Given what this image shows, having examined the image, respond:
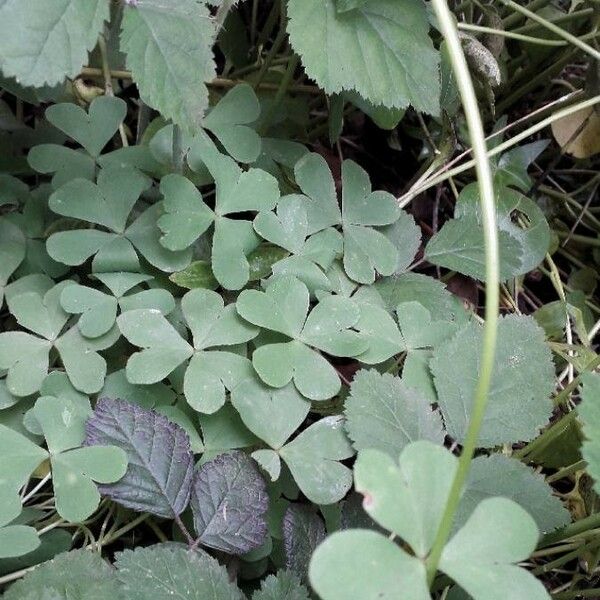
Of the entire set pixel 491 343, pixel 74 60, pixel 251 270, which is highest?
pixel 74 60

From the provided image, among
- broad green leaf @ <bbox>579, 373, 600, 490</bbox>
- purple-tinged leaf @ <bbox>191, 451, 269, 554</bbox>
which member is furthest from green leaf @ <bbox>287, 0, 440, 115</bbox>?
purple-tinged leaf @ <bbox>191, 451, 269, 554</bbox>

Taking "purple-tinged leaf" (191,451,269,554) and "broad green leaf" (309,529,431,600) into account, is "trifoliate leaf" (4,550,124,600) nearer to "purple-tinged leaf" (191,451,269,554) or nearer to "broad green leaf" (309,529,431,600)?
"purple-tinged leaf" (191,451,269,554)

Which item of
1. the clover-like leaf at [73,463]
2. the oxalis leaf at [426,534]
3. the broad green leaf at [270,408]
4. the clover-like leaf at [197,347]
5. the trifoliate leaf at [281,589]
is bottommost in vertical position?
the trifoliate leaf at [281,589]

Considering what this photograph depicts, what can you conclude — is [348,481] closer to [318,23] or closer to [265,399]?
[265,399]

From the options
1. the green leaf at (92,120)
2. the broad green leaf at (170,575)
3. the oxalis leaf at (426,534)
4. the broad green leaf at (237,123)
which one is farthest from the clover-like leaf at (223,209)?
the oxalis leaf at (426,534)

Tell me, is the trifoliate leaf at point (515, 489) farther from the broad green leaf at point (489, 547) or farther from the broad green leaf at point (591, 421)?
the broad green leaf at point (489, 547)

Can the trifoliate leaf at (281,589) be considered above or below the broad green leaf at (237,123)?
below

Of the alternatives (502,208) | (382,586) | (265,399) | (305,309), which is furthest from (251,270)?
(382,586)
